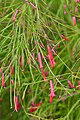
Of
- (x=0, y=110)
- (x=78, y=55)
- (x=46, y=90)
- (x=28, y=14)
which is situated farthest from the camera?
(x=0, y=110)

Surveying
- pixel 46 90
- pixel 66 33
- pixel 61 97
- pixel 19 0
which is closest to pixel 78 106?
pixel 61 97

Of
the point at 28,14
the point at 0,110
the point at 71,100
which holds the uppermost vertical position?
the point at 28,14

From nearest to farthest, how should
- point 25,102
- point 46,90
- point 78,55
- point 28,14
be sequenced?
point 28,14 → point 78,55 → point 46,90 → point 25,102

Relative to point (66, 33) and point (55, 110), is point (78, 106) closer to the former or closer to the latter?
point (55, 110)

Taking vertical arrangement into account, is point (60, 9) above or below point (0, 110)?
above

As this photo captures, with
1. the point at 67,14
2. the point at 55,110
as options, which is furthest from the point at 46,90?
the point at 67,14

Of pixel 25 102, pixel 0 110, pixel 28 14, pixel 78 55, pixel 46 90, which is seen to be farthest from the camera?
pixel 0 110

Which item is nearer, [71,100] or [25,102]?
[71,100]

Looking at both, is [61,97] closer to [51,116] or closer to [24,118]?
[51,116]

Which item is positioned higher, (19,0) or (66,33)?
(19,0)
